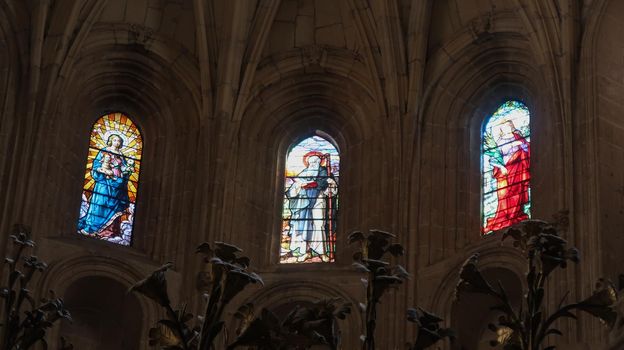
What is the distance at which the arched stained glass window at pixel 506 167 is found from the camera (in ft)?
66.1

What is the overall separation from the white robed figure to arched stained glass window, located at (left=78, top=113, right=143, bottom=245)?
244 cm

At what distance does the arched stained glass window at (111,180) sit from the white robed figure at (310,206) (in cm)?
244

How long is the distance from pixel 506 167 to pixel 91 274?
20.1ft

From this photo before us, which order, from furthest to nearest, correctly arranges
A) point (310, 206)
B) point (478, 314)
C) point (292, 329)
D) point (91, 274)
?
point (310, 206), point (91, 274), point (478, 314), point (292, 329)

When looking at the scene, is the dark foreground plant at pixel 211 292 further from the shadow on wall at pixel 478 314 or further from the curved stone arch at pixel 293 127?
the curved stone arch at pixel 293 127

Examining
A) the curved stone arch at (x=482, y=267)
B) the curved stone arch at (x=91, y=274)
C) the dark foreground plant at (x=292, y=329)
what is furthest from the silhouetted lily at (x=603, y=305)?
the curved stone arch at (x=91, y=274)

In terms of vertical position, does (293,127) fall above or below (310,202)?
above

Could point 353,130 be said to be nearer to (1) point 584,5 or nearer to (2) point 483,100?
(2) point 483,100

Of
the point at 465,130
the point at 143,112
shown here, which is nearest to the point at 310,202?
the point at 465,130

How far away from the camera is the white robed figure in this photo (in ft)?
70.3

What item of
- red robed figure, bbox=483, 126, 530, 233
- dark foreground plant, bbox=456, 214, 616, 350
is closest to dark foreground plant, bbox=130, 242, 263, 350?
dark foreground plant, bbox=456, 214, 616, 350

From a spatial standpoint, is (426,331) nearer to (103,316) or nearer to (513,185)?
(513,185)

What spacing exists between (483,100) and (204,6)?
4460 mm

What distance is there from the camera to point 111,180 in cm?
2177
